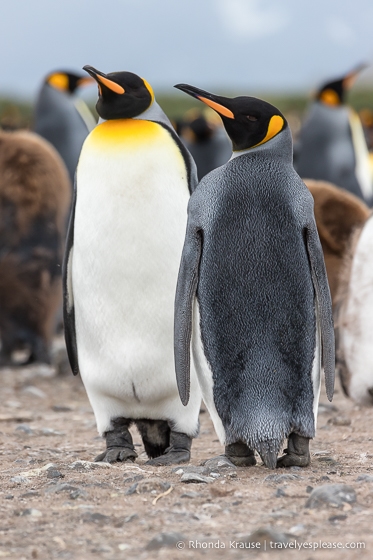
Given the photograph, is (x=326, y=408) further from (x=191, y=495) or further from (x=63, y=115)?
(x=63, y=115)

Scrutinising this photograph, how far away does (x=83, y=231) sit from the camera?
4316 mm

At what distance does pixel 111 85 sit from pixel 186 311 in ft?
4.03

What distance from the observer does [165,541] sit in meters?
2.59

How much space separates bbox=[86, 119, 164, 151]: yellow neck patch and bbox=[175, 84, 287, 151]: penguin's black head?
0.57 m

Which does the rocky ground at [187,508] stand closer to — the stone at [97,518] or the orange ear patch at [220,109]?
the stone at [97,518]

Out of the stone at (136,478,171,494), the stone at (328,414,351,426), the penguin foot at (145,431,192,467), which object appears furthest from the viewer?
the stone at (328,414,351,426)

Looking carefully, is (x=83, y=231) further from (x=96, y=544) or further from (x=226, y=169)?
(x=96, y=544)

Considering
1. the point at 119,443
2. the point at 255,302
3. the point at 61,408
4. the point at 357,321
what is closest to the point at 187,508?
the point at 255,302

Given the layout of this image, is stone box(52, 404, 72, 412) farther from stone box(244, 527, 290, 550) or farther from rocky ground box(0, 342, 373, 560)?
stone box(244, 527, 290, 550)

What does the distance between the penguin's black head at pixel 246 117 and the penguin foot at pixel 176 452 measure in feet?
4.49

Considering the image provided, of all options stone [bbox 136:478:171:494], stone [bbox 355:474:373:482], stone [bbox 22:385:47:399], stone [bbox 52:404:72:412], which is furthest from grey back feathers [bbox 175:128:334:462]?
stone [bbox 22:385:47:399]

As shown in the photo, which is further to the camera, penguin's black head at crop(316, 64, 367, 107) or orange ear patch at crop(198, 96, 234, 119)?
penguin's black head at crop(316, 64, 367, 107)

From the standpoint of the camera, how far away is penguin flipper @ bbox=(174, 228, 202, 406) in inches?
146

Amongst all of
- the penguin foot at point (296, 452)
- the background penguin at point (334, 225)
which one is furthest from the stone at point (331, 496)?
the background penguin at point (334, 225)
